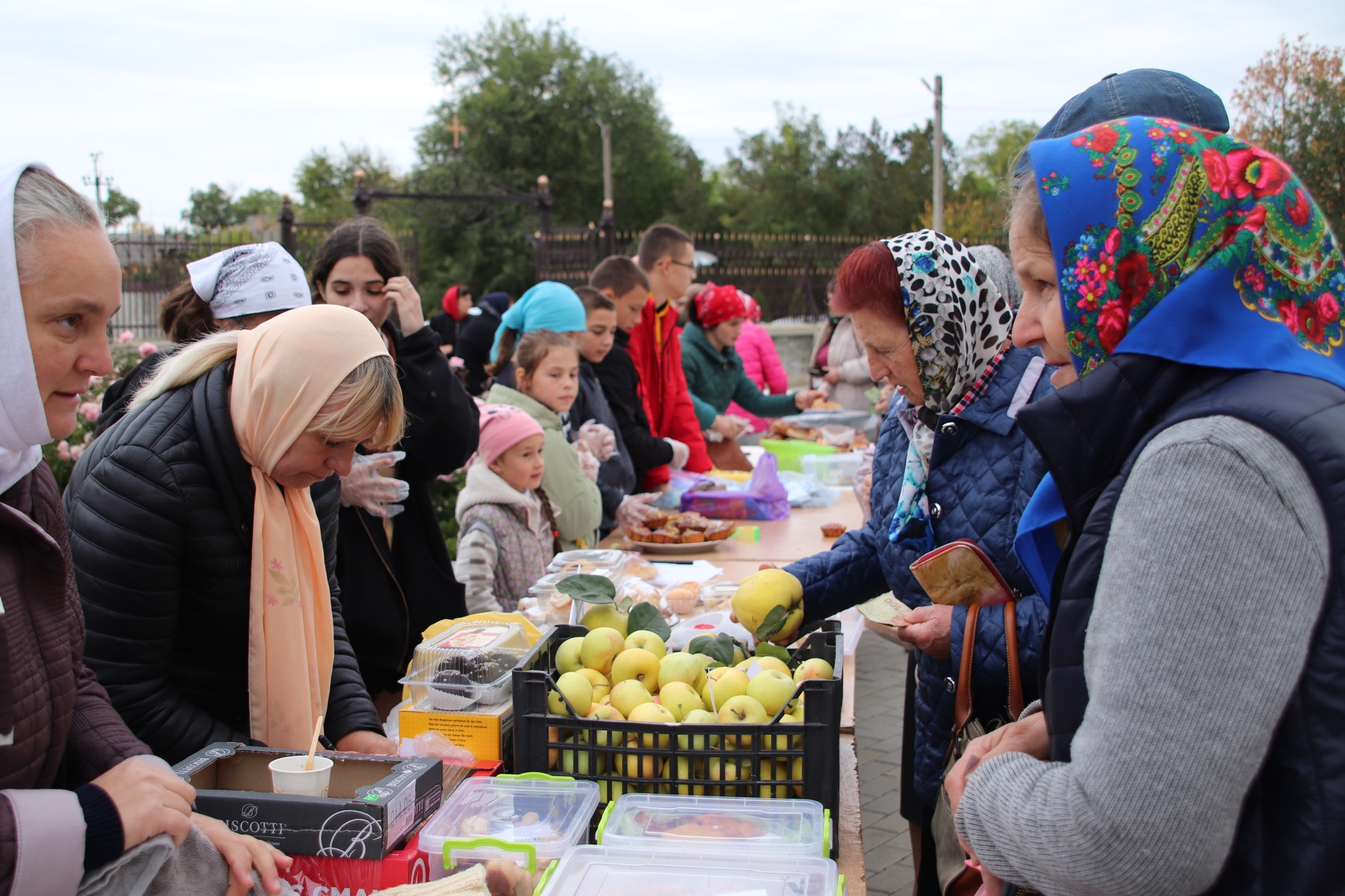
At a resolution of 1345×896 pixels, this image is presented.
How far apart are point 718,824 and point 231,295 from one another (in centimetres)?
200

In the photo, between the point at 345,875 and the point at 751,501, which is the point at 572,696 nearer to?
the point at 345,875

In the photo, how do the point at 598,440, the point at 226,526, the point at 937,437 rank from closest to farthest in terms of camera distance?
the point at 226,526 < the point at 937,437 < the point at 598,440

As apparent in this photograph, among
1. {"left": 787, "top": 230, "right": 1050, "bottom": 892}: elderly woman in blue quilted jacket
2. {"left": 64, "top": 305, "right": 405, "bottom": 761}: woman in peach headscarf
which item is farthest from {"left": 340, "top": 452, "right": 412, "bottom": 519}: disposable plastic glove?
{"left": 787, "top": 230, "right": 1050, "bottom": 892}: elderly woman in blue quilted jacket

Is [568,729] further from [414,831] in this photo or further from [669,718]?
[414,831]

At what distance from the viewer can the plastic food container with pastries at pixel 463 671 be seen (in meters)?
1.85

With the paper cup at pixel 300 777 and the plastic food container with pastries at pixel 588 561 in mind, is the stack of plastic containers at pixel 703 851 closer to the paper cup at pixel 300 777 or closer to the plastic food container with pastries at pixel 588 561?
the paper cup at pixel 300 777

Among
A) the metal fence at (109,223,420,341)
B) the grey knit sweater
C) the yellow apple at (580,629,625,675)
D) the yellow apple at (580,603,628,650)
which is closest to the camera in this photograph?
the grey knit sweater

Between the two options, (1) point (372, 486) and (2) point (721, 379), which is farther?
(2) point (721, 379)

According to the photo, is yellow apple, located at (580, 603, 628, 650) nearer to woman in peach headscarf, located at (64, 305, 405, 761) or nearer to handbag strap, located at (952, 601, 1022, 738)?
woman in peach headscarf, located at (64, 305, 405, 761)

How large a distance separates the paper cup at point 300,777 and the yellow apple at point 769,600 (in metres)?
1.02

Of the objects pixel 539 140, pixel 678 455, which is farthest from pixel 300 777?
pixel 539 140

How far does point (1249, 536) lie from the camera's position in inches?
35.0

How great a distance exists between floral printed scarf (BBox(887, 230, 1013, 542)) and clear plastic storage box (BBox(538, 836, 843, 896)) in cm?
101

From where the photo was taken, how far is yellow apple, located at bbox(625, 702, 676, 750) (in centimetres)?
159
